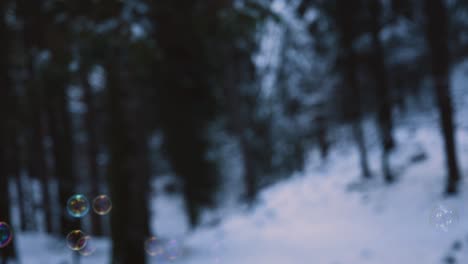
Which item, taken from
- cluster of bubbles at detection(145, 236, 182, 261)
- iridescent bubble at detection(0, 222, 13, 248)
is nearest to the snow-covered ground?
cluster of bubbles at detection(145, 236, 182, 261)

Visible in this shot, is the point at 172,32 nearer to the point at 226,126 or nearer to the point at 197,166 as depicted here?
the point at 197,166

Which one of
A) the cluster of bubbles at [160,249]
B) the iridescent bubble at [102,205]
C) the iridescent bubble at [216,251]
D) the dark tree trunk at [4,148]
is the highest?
the dark tree trunk at [4,148]

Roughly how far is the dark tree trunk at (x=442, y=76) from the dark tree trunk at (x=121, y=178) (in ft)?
25.7

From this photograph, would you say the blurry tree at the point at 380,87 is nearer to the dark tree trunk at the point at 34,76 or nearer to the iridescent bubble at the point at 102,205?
the iridescent bubble at the point at 102,205

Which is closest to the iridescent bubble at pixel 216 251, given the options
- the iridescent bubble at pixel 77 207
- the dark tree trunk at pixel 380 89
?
the iridescent bubble at pixel 77 207

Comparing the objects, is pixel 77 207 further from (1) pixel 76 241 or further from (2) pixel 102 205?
(1) pixel 76 241

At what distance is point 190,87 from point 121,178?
30.2ft

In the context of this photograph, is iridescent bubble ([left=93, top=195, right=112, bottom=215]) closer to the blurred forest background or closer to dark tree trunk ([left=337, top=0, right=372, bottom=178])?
the blurred forest background

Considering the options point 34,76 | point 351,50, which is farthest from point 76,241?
point 351,50

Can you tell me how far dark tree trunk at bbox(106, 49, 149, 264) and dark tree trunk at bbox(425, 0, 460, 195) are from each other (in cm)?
784

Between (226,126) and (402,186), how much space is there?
41.3 feet

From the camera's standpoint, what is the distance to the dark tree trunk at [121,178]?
7379 millimetres

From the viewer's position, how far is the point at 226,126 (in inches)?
851

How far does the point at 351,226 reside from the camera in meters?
10.1
